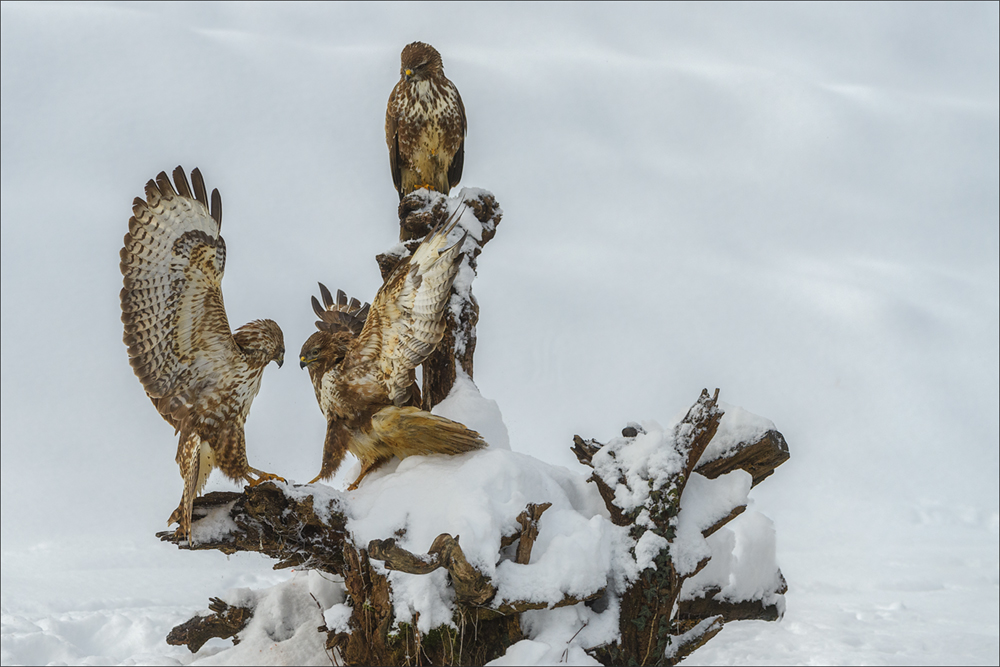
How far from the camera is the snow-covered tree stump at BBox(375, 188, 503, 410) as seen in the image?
5.85 meters

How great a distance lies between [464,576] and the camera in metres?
A: 4.07

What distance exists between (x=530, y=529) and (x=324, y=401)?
1540 millimetres

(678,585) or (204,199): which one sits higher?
(204,199)

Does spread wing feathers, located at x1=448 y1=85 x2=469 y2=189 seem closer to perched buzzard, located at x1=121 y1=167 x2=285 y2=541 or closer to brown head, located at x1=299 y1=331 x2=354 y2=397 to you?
brown head, located at x1=299 y1=331 x2=354 y2=397

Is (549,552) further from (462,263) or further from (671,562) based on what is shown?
(462,263)

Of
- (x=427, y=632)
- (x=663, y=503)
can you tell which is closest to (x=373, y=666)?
(x=427, y=632)

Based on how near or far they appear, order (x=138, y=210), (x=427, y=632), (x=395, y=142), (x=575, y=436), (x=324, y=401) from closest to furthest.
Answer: (x=138, y=210)
(x=427, y=632)
(x=324, y=401)
(x=575, y=436)
(x=395, y=142)

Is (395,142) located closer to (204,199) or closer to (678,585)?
(204,199)

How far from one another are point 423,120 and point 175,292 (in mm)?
2740

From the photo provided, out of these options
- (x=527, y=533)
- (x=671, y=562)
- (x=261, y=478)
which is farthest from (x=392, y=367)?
(x=671, y=562)

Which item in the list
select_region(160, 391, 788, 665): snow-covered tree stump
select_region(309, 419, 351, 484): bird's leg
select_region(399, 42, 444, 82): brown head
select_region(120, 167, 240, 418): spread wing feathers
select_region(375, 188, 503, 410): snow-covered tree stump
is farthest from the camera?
select_region(399, 42, 444, 82): brown head

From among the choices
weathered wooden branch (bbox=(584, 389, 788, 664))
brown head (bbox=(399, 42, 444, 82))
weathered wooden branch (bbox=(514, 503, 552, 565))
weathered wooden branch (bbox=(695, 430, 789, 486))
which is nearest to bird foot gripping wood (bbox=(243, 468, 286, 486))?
weathered wooden branch (bbox=(514, 503, 552, 565))

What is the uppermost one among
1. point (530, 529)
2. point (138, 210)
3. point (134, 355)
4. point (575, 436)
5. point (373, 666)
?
point (138, 210)

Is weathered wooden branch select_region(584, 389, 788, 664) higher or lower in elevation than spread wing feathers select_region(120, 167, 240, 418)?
lower
